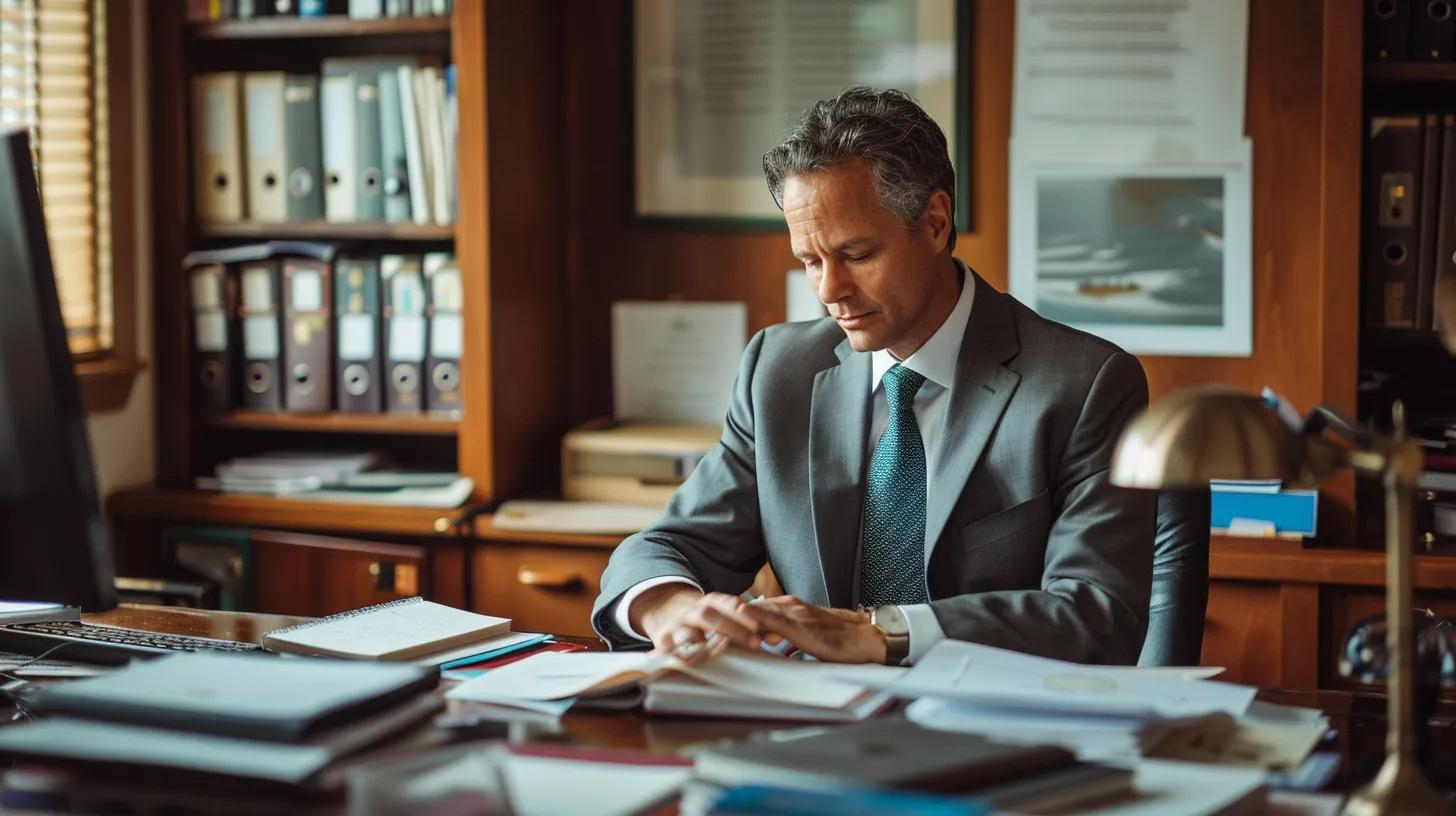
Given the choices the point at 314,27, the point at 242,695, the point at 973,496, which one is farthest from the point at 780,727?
the point at 314,27

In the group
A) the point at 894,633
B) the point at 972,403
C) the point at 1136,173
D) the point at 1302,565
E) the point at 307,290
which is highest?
the point at 1136,173

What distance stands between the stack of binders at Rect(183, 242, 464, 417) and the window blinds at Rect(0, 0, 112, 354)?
0.63 ft

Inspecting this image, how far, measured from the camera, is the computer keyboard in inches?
64.8

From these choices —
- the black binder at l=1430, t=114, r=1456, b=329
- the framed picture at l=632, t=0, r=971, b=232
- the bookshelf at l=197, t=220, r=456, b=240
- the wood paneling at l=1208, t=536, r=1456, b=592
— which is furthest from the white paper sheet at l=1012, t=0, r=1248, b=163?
the bookshelf at l=197, t=220, r=456, b=240

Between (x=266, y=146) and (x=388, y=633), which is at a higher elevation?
(x=266, y=146)

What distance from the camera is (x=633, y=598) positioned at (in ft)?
6.13

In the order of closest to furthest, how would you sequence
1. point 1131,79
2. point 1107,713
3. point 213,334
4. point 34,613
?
1. point 1107,713
2. point 34,613
3. point 1131,79
4. point 213,334

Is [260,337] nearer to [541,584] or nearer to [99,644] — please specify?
[541,584]

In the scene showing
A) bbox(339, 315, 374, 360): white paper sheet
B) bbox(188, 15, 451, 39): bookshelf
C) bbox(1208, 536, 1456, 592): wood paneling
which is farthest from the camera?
bbox(339, 315, 374, 360): white paper sheet

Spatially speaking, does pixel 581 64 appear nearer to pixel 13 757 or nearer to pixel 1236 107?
pixel 1236 107

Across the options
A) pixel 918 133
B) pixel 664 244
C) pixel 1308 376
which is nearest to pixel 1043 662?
pixel 918 133

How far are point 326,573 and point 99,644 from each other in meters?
1.40

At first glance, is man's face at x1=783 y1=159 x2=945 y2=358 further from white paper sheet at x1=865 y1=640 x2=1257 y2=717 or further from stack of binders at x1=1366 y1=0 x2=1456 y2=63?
stack of binders at x1=1366 y1=0 x2=1456 y2=63

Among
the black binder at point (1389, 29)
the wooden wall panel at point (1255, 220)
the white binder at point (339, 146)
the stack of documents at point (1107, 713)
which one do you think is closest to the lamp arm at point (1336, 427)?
the stack of documents at point (1107, 713)
